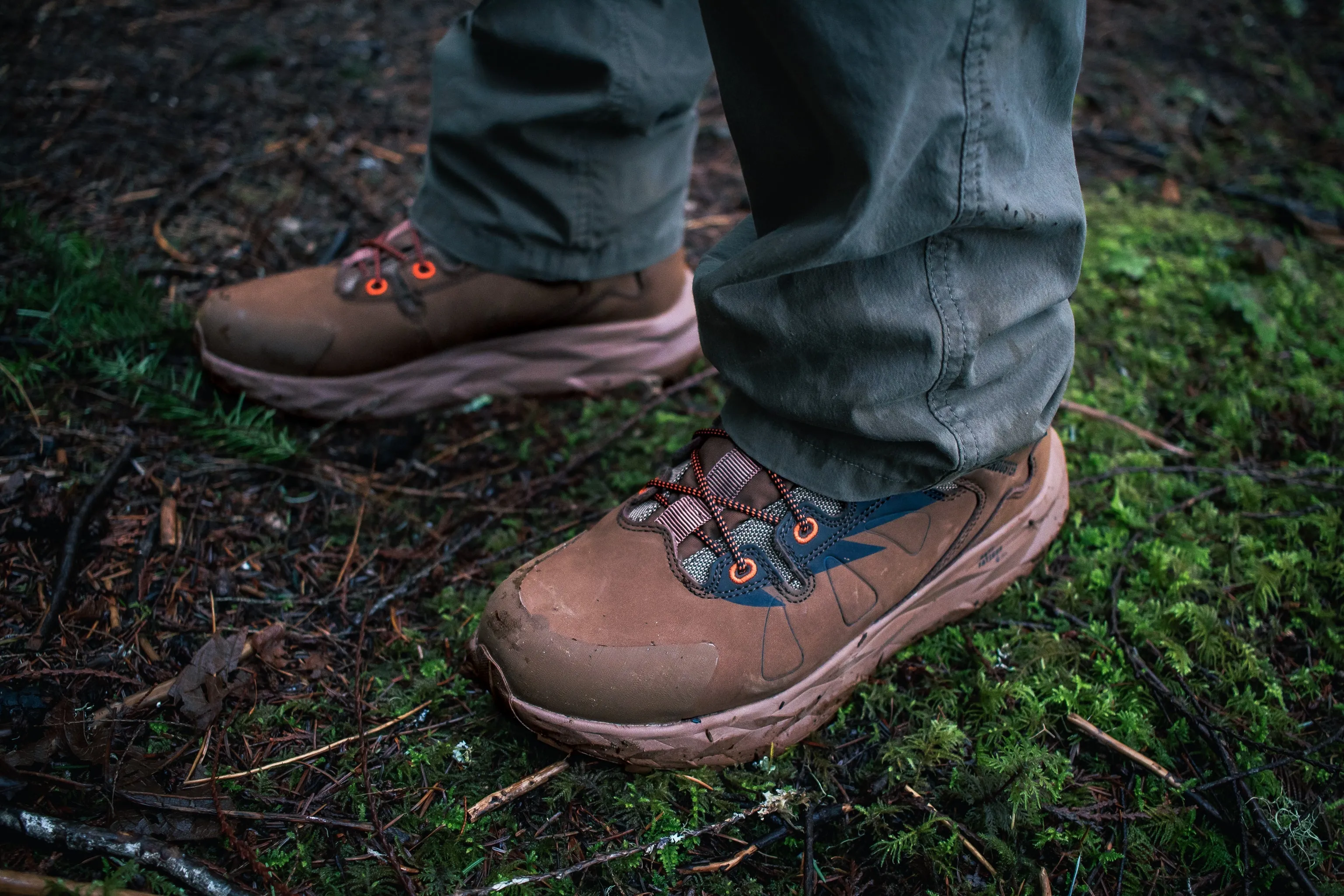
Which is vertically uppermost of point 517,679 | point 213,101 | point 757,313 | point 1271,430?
point 757,313

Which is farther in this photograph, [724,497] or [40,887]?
[724,497]

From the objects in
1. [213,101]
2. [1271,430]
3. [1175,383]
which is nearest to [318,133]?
[213,101]

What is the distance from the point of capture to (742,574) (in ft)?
4.39

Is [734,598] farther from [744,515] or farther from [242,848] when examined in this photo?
[242,848]

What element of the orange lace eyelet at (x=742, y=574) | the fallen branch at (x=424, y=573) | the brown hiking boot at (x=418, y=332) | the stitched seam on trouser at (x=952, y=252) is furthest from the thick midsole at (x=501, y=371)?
the stitched seam on trouser at (x=952, y=252)

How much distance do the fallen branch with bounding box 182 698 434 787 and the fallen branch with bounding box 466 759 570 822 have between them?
0.21 meters

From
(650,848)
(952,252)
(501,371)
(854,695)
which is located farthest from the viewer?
(501,371)

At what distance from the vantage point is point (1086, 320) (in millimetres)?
2297

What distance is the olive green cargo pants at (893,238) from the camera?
3.18ft

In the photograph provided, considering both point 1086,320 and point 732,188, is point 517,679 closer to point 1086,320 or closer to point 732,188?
point 1086,320

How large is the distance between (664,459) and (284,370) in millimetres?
918

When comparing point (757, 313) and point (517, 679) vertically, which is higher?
point (757, 313)

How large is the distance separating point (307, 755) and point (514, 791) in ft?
1.12

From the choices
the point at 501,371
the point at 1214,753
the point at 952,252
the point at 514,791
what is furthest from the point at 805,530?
the point at 501,371
